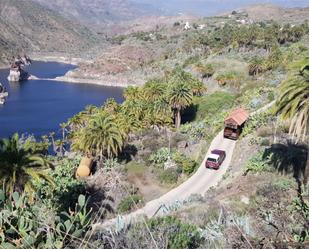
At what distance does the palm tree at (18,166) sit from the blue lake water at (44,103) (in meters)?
74.8

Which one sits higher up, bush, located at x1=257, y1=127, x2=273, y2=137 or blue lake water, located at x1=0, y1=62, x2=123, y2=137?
bush, located at x1=257, y1=127, x2=273, y2=137

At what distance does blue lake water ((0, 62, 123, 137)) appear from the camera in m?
109

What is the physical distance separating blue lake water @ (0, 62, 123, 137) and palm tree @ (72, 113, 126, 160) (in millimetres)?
59463

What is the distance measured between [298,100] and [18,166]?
1575cm

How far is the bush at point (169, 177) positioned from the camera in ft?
127

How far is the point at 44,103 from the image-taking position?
138m

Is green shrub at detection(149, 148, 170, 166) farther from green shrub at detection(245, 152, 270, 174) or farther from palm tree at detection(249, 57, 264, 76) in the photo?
palm tree at detection(249, 57, 264, 76)

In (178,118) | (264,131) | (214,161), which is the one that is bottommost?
(178,118)

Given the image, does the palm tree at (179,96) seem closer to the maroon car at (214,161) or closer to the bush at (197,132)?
the bush at (197,132)

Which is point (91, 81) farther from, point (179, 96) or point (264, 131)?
point (264, 131)

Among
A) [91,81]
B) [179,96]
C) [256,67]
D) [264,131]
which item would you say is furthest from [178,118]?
[91,81]

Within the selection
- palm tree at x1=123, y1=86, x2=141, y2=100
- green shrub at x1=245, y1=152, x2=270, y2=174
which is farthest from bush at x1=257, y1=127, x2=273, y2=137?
palm tree at x1=123, y1=86, x2=141, y2=100

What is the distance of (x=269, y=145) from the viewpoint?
37188 millimetres

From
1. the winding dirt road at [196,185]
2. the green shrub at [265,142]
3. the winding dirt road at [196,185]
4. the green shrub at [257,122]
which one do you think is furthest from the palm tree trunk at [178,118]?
the green shrub at [265,142]
